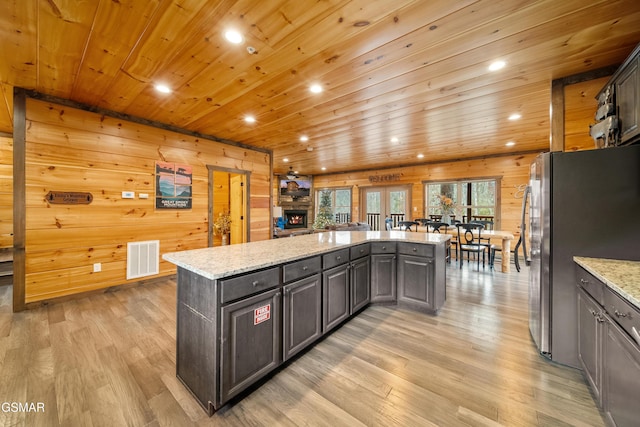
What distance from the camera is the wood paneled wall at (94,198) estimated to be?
3182mm

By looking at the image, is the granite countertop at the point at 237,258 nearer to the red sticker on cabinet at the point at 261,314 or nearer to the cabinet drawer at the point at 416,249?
the red sticker on cabinet at the point at 261,314

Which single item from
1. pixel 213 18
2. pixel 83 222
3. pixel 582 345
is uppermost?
pixel 213 18

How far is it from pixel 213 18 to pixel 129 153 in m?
3.05

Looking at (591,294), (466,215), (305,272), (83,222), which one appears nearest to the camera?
(591,294)

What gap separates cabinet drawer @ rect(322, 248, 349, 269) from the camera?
2.34 meters

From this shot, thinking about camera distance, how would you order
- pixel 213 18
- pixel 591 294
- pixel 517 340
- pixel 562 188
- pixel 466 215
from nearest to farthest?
1. pixel 591 294
2. pixel 213 18
3. pixel 562 188
4. pixel 517 340
5. pixel 466 215

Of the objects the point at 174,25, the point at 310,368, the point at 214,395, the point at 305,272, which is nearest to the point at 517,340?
the point at 310,368

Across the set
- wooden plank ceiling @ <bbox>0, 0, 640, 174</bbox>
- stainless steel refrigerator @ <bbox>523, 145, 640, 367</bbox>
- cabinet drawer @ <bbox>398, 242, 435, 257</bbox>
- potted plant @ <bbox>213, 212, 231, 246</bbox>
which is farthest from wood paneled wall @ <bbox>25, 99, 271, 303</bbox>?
stainless steel refrigerator @ <bbox>523, 145, 640, 367</bbox>

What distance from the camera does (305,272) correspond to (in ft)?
6.93

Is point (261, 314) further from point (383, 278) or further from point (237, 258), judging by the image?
point (383, 278)

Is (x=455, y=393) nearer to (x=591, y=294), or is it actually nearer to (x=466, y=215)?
(x=591, y=294)

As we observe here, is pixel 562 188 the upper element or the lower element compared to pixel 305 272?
upper

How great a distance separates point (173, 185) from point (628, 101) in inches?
215

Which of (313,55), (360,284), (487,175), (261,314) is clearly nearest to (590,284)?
(360,284)
